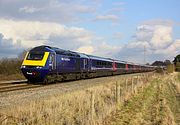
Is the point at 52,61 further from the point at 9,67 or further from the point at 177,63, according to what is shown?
the point at 177,63

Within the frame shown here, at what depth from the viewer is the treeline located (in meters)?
57.0

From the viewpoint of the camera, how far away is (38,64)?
3203cm

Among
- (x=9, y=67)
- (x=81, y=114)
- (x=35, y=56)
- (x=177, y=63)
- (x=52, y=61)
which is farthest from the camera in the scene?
(x=177, y=63)

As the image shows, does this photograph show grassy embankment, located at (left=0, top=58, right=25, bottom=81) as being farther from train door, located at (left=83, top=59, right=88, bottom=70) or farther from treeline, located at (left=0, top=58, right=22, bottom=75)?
train door, located at (left=83, top=59, right=88, bottom=70)

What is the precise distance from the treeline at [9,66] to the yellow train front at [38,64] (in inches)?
984

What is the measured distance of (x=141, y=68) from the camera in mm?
101312

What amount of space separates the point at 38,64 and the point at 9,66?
27316mm

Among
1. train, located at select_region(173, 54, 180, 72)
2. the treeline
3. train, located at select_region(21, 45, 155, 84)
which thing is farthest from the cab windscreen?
train, located at select_region(173, 54, 180, 72)

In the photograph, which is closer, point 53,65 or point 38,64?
point 38,64

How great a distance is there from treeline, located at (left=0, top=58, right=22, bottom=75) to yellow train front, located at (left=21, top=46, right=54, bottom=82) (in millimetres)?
24985

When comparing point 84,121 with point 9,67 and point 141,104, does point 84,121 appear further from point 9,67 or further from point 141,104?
point 9,67

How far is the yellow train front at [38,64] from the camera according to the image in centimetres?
3144

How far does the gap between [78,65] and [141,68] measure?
6113cm

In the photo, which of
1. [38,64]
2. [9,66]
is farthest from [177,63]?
[38,64]
